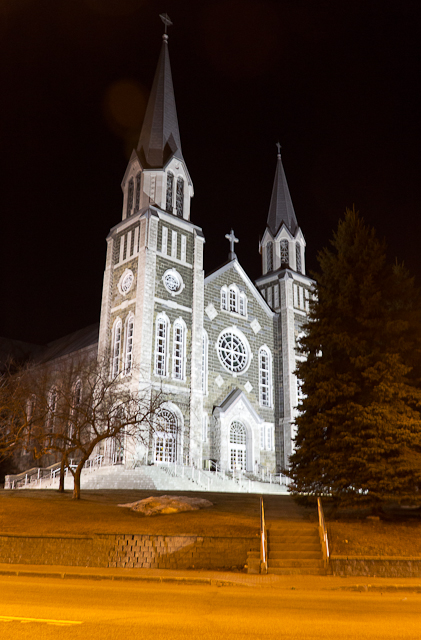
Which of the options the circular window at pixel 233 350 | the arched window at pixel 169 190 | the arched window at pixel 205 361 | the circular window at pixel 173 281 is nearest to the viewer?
the circular window at pixel 173 281

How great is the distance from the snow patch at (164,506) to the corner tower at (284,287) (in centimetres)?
2063

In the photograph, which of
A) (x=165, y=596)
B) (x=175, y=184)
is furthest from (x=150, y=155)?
(x=165, y=596)

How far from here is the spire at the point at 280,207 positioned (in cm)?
4722

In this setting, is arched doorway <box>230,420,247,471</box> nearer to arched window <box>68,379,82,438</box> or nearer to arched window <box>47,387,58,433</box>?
arched window <box>68,379,82,438</box>

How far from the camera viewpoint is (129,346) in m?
33.7

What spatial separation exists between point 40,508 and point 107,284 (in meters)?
21.0

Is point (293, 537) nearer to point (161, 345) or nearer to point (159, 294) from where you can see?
point (161, 345)

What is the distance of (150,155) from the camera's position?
128ft

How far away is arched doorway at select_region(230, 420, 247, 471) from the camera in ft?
118

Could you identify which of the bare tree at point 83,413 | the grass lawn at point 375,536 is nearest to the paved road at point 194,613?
the grass lawn at point 375,536

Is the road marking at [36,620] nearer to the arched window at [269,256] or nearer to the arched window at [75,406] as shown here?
the arched window at [75,406]

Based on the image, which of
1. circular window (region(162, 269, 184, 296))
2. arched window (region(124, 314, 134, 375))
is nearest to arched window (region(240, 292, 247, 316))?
circular window (region(162, 269, 184, 296))

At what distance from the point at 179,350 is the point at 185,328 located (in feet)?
5.14

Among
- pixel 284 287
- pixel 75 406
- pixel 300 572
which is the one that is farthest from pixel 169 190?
pixel 300 572
